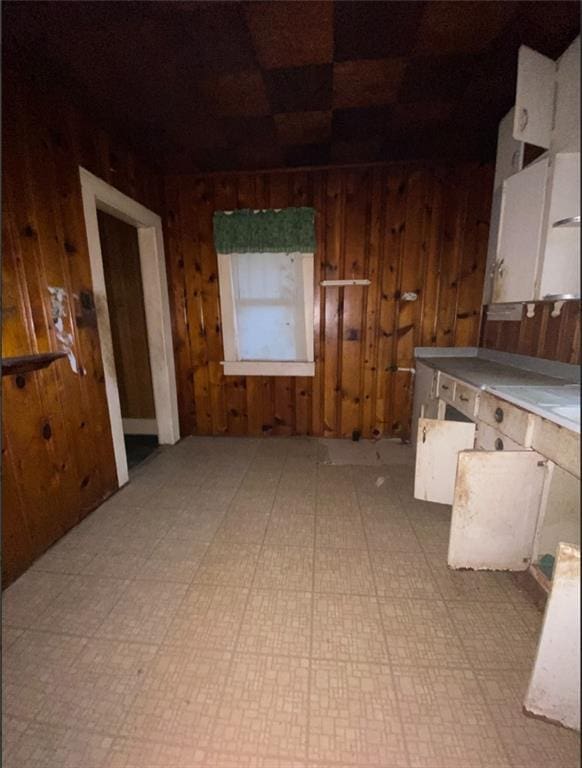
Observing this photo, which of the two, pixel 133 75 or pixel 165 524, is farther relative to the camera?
pixel 165 524

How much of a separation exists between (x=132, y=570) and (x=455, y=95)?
3062 mm

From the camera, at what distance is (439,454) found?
1793mm

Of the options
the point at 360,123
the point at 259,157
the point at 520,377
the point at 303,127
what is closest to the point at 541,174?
the point at 520,377

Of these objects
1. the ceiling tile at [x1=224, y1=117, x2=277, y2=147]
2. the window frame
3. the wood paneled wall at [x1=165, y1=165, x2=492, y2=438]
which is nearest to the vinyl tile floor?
the wood paneled wall at [x1=165, y1=165, x2=492, y2=438]

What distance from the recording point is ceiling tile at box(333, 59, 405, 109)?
159 cm

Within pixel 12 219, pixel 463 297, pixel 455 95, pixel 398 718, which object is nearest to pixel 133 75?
pixel 12 219

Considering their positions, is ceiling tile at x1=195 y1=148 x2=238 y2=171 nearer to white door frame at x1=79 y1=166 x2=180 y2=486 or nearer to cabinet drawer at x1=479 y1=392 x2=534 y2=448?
white door frame at x1=79 y1=166 x2=180 y2=486

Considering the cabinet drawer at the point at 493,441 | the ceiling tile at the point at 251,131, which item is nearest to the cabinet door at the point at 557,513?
the cabinet drawer at the point at 493,441

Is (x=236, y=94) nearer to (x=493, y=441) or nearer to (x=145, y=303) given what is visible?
(x=145, y=303)

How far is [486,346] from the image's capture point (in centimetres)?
266

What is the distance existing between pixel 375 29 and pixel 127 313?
2.85 m

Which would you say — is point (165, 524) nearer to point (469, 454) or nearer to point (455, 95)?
point (469, 454)

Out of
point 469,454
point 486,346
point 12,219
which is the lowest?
point 469,454

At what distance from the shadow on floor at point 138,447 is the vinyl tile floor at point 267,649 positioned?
832 mm
